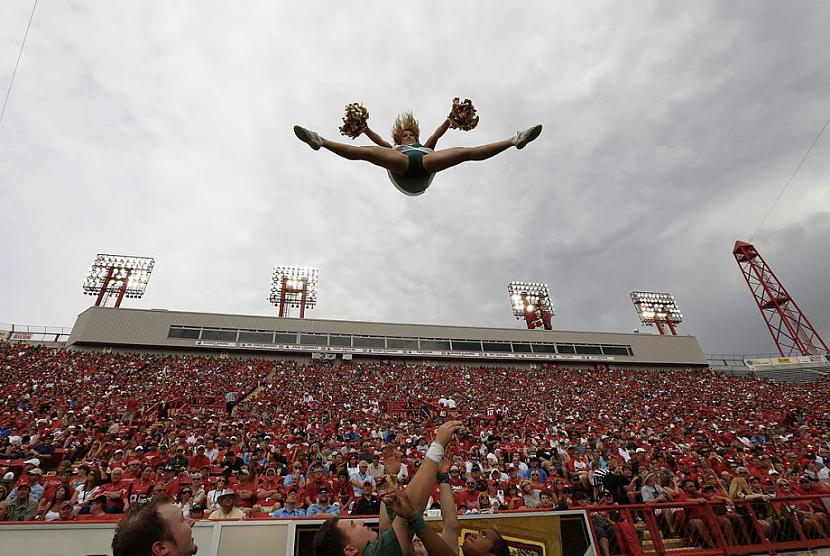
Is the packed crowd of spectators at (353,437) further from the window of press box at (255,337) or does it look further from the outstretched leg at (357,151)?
the outstretched leg at (357,151)

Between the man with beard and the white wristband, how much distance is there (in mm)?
1379

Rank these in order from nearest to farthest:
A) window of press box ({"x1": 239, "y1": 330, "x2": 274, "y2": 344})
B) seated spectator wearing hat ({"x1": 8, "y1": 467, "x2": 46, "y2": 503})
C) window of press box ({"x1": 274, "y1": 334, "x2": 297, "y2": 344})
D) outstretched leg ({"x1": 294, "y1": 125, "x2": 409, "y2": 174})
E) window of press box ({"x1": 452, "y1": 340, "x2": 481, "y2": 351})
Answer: outstretched leg ({"x1": 294, "y1": 125, "x2": 409, "y2": 174}), seated spectator wearing hat ({"x1": 8, "y1": 467, "x2": 46, "y2": 503}), window of press box ({"x1": 239, "y1": 330, "x2": 274, "y2": 344}), window of press box ({"x1": 274, "y1": 334, "x2": 297, "y2": 344}), window of press box ({"x1": 452, "y1": 340, "x2": 481, "y2": 351})

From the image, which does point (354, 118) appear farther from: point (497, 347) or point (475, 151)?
point (497, 347)

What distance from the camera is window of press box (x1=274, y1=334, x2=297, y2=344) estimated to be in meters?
31.5

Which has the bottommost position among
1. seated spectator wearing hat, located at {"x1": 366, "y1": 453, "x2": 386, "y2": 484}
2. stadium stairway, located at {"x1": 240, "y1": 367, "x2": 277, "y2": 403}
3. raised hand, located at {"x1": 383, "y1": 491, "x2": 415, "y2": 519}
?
raised hand, located at {"x1": 383, "y1": 491, "x2": 415, "y2": 519}

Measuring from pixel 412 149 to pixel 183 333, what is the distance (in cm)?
3118

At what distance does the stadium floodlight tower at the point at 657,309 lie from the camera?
44.2 meters

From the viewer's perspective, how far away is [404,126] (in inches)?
208

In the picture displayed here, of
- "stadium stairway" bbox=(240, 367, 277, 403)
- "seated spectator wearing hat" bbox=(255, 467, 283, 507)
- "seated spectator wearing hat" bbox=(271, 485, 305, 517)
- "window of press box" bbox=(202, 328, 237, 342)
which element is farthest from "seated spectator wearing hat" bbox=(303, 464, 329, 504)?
"window of press box" bbox=(202, 328, 237, 342)

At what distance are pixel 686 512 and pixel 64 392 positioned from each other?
23.0 meters

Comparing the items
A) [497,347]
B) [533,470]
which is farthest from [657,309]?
[533,470]

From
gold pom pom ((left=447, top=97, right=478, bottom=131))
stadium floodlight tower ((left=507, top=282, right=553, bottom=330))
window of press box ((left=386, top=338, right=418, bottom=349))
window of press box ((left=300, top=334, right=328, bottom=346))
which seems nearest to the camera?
gold pom pom ((left=447, top=97, right=478, bottom=131))

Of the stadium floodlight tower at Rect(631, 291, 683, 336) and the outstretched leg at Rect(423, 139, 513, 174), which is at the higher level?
the stadium floodlight tower at Rect(631, 291, 683, 336)

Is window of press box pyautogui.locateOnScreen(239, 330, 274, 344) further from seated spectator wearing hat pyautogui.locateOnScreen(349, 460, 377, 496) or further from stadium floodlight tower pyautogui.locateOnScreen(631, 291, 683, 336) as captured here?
stadium floodlight tower pyautogui.locateOnScreen(631, 291, 683, 336)
